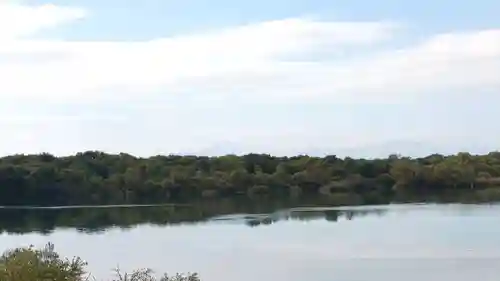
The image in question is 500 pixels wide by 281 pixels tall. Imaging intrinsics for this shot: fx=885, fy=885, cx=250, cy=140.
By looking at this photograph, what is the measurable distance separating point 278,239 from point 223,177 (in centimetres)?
2299

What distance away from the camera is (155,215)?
125 ft

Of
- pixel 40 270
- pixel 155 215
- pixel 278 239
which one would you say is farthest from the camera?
pixel 155 215

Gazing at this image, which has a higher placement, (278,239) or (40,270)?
(40,270)

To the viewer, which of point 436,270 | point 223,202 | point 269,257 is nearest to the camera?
point 436,270

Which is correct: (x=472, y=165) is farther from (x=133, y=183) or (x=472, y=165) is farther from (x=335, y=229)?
(x=335, y=229)

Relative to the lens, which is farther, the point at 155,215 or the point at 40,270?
the point at 155,215

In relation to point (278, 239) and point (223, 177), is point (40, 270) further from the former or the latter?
point (223, 177)

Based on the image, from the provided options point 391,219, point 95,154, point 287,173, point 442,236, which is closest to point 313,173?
point 287,173

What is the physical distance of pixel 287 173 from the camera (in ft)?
174

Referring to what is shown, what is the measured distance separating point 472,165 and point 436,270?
3371 centimetres

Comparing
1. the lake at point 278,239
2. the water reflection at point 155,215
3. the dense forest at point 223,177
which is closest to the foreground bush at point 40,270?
the lake at point 278,239

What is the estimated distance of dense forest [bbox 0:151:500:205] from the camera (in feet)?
154

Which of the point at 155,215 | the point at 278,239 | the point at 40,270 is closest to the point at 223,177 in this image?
the point at 155,215

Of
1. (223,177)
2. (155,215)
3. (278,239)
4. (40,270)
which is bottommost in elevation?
(278,239)
